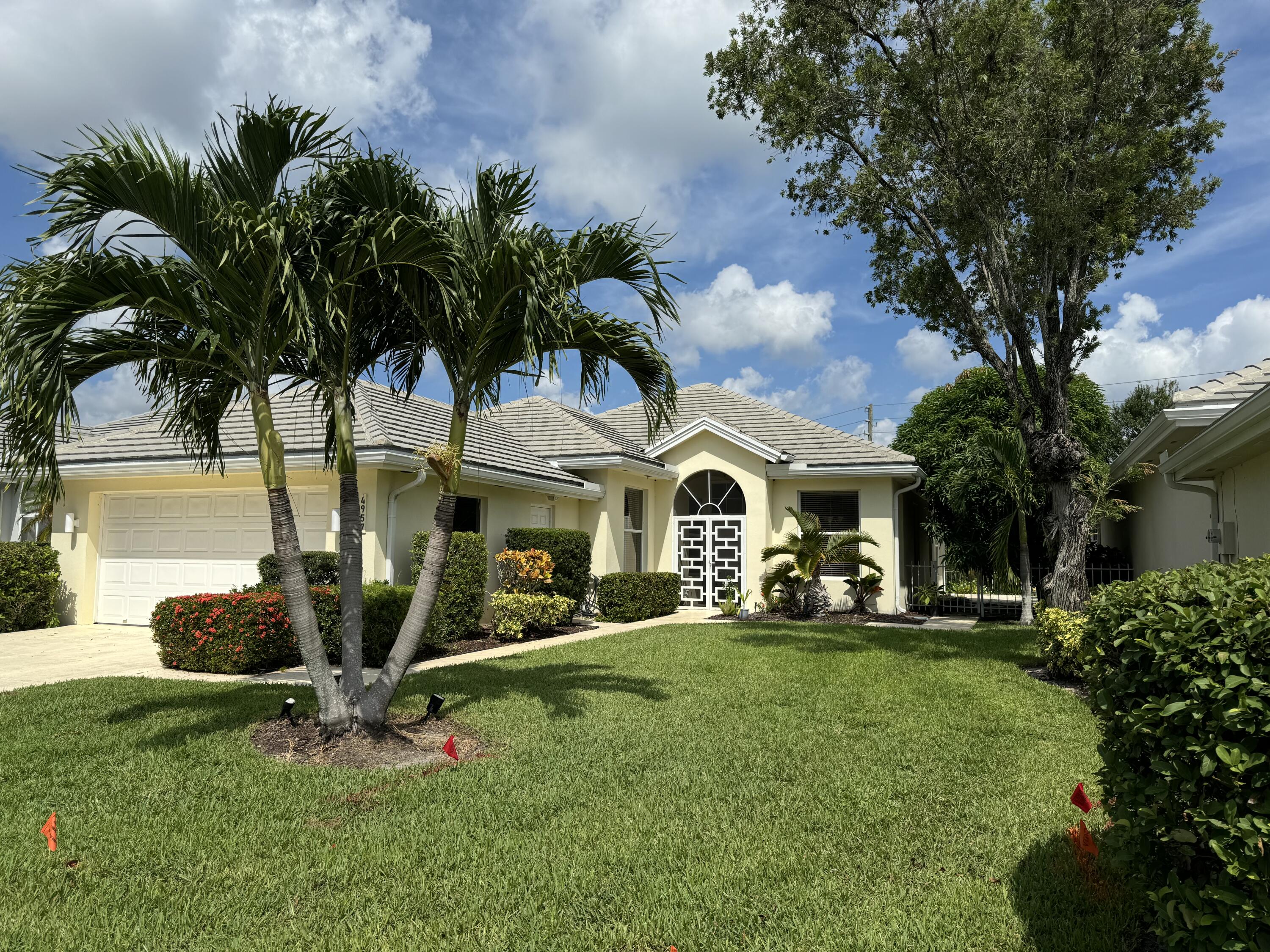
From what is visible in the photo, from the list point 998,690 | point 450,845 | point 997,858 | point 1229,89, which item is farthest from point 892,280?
point 450,845

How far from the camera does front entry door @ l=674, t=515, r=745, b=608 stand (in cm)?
2005

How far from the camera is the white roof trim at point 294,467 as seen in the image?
12.3m

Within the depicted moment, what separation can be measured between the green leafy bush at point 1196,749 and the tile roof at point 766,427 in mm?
15463

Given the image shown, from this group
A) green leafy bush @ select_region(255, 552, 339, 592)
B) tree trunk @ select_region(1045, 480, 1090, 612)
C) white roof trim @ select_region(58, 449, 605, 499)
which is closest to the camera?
tree trunk @ select_region(1045, 480, 1090, 612)

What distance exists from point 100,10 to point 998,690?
13138 millimetres

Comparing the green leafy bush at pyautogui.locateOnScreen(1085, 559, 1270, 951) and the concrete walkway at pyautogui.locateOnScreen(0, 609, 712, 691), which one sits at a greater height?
the green leafy bush at pyautogui.locateOnScreen(1085, 559, 1270, 951)

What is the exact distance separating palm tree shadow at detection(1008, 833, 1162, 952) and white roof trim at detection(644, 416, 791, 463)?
49.5ft

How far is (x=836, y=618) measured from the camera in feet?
59.3

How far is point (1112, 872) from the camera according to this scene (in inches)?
159

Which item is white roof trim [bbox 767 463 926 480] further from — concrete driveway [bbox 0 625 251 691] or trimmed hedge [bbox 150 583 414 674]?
concrete driveway [bbox 0 625 251 691]

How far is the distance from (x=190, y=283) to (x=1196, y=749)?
7011 mm

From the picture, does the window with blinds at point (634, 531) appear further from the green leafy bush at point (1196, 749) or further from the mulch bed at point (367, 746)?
the green leafy bush at point (1196, 749)

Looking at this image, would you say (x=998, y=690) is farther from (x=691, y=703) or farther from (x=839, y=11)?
(x=839, y=11)

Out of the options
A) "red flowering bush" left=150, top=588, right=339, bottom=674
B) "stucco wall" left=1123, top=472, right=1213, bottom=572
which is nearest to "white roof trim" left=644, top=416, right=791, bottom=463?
"stucco wall" left=1123, top=472, right=1213, bottom=572
